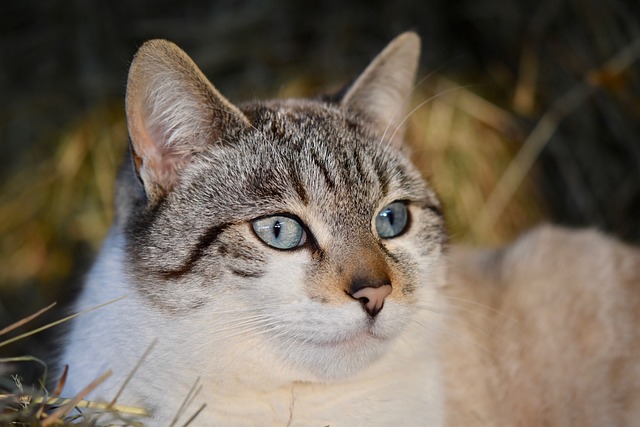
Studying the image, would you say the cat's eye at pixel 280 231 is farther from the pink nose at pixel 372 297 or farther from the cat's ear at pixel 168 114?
the cat's ear at pixel 168 114

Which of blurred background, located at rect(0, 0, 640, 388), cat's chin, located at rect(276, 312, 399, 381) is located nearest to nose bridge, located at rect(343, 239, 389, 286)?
cat's chin, located at rect(276, 312, 399, 381)

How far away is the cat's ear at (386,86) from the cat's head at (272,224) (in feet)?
0.97

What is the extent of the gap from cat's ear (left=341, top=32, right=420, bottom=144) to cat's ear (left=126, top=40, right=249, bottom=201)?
0.65 m

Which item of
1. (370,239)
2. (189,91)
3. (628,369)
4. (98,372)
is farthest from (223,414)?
(628,369)

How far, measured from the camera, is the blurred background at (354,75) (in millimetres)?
4754

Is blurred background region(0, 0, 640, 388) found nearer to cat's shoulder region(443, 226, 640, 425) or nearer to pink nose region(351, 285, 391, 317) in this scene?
cat's shoulder region(443, 226, 640, 425)

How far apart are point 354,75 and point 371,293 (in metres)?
2.86

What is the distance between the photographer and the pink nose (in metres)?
2.31

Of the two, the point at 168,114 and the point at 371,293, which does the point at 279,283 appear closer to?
the point at 371,293

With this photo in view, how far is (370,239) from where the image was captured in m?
2.51

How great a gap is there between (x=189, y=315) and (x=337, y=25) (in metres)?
3.31

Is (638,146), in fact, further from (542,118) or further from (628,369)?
(628,369)

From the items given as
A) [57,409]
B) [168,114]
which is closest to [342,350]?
[57,409]

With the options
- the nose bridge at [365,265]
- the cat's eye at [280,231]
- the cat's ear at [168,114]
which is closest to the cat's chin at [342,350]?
the nose bridge at [365,265]
